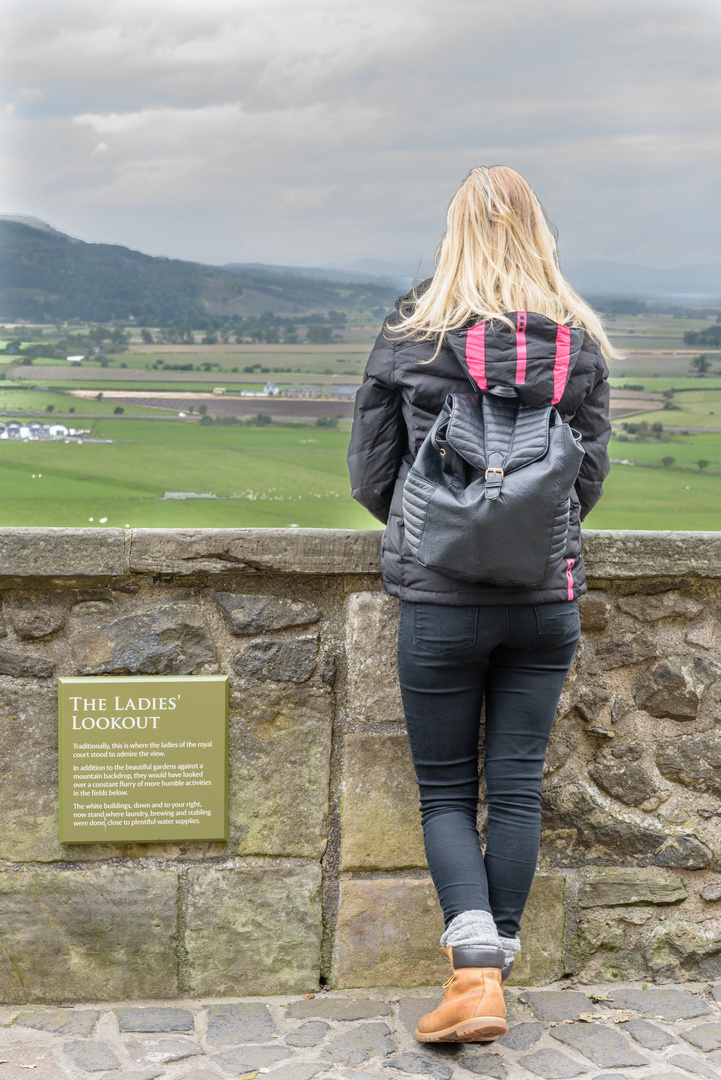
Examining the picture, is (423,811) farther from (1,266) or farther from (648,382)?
(1,266)

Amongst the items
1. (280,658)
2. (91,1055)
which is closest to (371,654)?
(280,658)

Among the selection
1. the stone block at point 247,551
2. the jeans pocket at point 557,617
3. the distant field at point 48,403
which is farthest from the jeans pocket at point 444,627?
the distant field at point 48,403

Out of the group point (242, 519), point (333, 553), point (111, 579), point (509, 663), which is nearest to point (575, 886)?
point (509, 663)

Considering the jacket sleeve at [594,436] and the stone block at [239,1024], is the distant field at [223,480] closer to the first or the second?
the jacket sleeve at [594,436]

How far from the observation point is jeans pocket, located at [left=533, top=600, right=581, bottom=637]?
183 centimetres

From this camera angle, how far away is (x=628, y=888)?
2.31 m

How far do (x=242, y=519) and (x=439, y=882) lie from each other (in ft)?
18.3

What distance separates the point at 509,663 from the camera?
6.27ft

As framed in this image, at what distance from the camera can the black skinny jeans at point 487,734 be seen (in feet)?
6.06

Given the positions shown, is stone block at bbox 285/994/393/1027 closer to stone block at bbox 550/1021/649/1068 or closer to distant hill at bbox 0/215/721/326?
stone block at bbox 550/1021/649/1068

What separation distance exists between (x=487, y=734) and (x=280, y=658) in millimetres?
516

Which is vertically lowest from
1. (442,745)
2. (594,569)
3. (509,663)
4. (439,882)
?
(439,882)

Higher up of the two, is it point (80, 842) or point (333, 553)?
point (333, 553)

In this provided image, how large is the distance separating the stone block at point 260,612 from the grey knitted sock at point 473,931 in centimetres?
73
